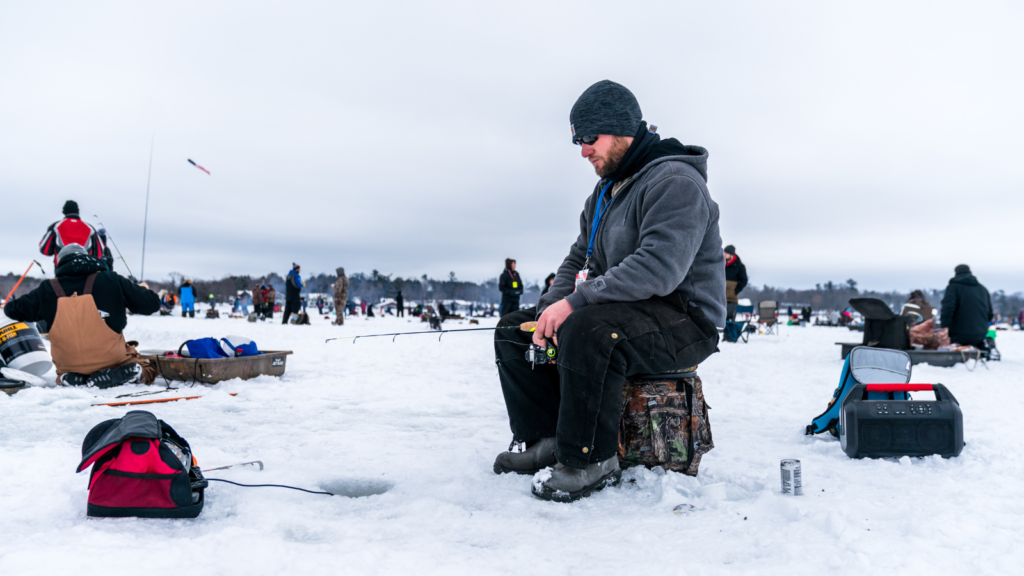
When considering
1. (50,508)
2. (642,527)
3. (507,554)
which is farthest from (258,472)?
(642,527)

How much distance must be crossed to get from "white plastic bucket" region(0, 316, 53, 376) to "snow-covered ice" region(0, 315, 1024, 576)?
2.80 ft

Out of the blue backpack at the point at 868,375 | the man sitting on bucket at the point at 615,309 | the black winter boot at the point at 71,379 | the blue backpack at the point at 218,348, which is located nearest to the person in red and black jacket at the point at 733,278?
the blue backpack at the point at 868,375

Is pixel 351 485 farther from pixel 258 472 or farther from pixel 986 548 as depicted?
pixel 986 548

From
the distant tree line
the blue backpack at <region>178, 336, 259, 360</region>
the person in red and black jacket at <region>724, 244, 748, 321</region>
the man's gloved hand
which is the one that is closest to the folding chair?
the person in red and black jacket at <region>724, 244, 748, 321</region>

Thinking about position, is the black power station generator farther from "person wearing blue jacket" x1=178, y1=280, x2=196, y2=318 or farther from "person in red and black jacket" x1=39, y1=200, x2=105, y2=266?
"person wearing blue jacket" x1=178, y1=280, x2=196, y2=318

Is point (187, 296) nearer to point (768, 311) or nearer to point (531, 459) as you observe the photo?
point (768, 311)

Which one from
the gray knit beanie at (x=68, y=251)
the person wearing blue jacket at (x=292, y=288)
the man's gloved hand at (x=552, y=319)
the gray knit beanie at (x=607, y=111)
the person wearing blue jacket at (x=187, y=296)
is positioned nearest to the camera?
the man's gloved hand at (x=552, y=319)

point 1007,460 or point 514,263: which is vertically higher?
point 514,263

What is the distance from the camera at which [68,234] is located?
7.41 meters

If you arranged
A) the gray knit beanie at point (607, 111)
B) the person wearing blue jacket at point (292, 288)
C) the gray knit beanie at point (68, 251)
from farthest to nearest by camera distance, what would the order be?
the person wearing blue jacket at point (292, 288) → the gray knit beanie at point (68, 251) → the gray knit beanie at point (607, 111)

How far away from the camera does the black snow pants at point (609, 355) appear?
2131 mm

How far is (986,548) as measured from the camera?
5.55 feet

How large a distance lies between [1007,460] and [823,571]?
198cm

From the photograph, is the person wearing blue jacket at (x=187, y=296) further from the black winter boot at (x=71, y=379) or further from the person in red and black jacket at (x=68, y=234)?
the black winter boot at (x=71, y=379)
